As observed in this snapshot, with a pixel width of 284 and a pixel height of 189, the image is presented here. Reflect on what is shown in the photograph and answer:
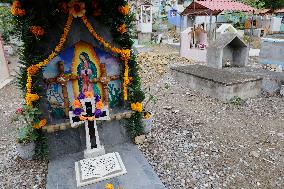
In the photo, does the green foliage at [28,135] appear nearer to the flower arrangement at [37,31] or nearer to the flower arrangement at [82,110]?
the flower arrangement at [82,110]

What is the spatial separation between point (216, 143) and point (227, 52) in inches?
302

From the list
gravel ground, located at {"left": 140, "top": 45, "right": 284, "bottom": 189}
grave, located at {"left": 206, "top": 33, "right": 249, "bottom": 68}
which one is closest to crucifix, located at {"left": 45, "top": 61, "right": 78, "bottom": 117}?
gravel ground, located at {"left": 140, "top": 45, "right": 284, "bottom": 189}

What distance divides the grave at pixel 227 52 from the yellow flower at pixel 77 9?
8.53m

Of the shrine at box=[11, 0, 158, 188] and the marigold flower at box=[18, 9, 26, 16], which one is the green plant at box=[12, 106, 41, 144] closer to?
the shrine at box=[11, 0, 158, 188]

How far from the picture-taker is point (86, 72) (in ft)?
20.8

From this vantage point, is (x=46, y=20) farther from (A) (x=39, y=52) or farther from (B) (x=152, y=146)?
(B) (x=152, y=146)

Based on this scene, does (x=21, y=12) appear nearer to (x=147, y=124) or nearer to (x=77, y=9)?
(x=77, y=9)

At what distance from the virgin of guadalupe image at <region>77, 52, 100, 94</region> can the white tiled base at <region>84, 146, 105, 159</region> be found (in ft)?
4.70

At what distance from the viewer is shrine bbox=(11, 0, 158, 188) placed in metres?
5.62

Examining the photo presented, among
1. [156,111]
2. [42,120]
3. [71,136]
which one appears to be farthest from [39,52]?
[156,111]

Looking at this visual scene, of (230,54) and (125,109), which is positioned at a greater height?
(230,54)

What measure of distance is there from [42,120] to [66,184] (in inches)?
61.5

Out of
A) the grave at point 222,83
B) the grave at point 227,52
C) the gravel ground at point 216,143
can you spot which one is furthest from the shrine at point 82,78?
the grave at point 227,52

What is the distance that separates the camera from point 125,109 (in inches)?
273
